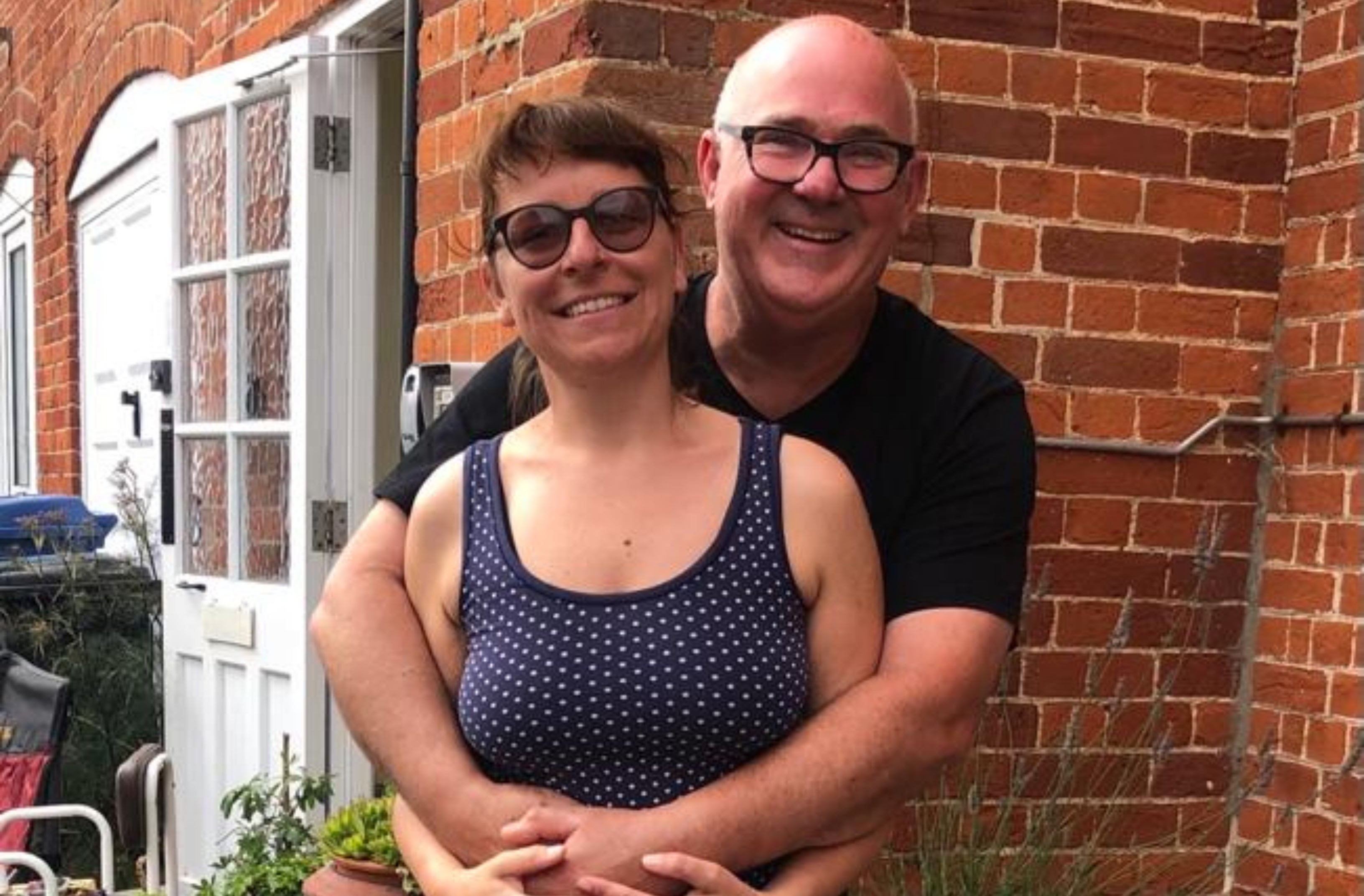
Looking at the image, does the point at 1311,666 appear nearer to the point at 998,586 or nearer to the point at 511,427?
the point at 998,586

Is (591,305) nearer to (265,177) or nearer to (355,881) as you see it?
(355,881)

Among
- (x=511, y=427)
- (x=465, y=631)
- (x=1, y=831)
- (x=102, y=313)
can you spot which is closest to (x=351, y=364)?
(x=1, y=831)

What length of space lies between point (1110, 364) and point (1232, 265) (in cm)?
33

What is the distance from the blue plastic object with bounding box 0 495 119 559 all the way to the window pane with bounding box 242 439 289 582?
4.54ft

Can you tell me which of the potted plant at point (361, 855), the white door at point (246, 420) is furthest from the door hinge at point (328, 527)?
the potted plant at point (361, 855)

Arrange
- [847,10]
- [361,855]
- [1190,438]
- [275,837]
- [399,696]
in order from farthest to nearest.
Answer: [275,837], [1190,438], [847,10], [361,855], [399,696]

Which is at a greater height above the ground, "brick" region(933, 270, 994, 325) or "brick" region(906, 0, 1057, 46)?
"brick" region(906, 0, 1057, 46)

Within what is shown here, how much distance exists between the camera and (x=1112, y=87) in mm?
2650

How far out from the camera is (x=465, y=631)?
1428 mm

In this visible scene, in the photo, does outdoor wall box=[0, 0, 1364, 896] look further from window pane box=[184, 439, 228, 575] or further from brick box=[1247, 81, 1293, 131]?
window pane box=[184, 439, 228, 575]

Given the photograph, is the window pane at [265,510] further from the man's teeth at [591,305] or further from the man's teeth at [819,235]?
the man's teeth at [591,305]

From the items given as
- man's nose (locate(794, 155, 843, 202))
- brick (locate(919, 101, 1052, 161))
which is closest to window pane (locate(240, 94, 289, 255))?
brick (locate(919, 101, 1052, 161))

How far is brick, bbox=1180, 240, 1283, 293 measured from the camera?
8.89 feet

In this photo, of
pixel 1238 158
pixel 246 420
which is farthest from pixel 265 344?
pixel 1238 158
